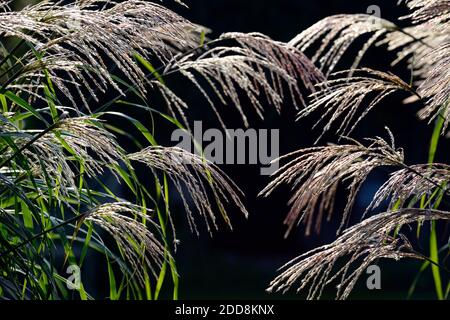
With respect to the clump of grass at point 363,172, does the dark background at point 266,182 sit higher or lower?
lower

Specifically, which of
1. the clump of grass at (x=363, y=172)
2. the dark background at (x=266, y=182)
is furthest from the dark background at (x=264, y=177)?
the clump of grass at (x=363, y=172)

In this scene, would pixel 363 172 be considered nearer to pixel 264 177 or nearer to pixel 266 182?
pixel 264 177

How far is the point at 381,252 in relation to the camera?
198 centimetres

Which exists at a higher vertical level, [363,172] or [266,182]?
[363,172]

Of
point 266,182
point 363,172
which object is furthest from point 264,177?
point 363,172

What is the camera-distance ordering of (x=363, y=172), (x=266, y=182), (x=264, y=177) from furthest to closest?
(x=266, y=182), (x=264, y=177), (x=363, y=172)

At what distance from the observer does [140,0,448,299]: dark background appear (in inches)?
464

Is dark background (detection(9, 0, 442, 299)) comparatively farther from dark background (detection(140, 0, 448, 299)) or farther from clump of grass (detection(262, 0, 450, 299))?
clump of grass (detection(262, 0, 450, 299))

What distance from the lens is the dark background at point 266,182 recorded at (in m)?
11.8

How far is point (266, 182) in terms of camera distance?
1479cm

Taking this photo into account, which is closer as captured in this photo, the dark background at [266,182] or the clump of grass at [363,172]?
the clump of grass at [363,172]

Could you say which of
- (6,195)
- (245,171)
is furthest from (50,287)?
(245,171)

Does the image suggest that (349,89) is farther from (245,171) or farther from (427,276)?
(427,276)

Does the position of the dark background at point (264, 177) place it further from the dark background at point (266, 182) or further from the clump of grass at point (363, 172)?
the clump of grass at point (363, 172)
